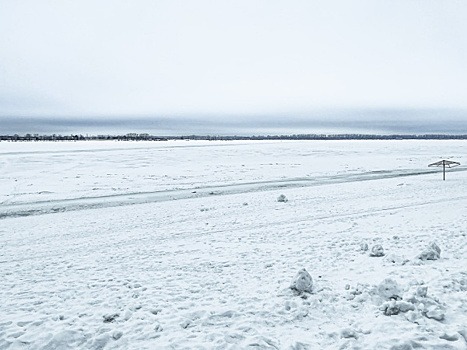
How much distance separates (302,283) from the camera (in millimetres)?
6105

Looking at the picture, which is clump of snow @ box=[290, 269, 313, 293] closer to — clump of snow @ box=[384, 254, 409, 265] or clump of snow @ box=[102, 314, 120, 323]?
clump of snow @ box=[384, 254, 409, 265]

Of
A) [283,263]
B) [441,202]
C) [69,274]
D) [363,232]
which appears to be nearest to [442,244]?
[363,232]

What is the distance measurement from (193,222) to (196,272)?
446 cm

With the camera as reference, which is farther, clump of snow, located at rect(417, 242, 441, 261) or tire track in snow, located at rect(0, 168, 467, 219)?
tire track in snow, located at rect(0, 168, 467, 219)

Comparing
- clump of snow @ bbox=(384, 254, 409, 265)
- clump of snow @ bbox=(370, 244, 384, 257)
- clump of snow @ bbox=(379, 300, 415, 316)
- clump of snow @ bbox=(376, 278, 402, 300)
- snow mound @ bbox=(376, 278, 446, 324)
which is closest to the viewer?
snow mound @ bbox=(376, 278, 446, 324)

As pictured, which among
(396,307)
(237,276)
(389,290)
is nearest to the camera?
(396,307)

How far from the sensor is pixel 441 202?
45.9 feet

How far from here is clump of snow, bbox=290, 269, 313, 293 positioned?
608 centimetres

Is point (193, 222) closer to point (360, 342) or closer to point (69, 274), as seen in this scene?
point (69, 274)

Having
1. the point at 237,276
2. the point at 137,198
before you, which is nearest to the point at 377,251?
the point at 237,276

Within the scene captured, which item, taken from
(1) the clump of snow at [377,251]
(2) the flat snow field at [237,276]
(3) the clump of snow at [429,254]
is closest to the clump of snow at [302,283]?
(2) the flat snow field at [237,276]

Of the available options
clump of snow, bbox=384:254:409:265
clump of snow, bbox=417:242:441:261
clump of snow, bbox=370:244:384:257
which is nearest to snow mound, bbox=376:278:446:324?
clump of snow, bbox=384:254:409:265

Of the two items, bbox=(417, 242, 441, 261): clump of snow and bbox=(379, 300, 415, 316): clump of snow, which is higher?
bbox=(417, 242, 441, 261): clump of snow

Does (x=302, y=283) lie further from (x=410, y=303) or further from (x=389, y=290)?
(x=410, y=303)
